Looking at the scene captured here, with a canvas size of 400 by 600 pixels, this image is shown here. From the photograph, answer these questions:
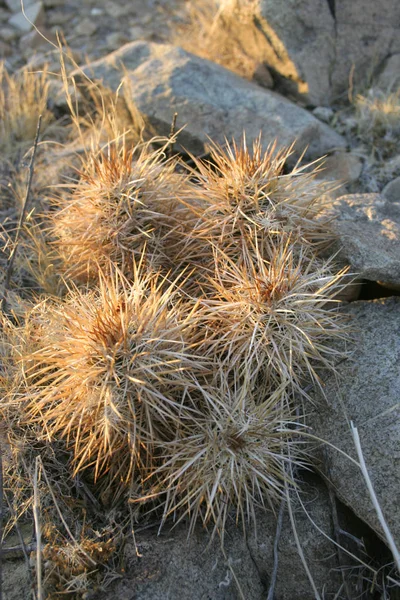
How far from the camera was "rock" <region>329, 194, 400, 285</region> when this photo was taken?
8.30 ft

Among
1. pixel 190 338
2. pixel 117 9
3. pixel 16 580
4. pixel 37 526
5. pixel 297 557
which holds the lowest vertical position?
pixel 16 580

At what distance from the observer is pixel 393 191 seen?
11.6ft

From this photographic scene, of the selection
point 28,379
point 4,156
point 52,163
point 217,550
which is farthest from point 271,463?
point 4,156

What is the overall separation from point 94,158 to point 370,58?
2671 millimetres

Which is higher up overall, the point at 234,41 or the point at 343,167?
the point at 234,41

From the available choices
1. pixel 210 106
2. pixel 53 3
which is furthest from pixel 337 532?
pixel 53 3

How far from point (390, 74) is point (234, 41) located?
1160 mm

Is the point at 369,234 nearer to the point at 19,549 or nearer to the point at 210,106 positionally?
the point at 210,106

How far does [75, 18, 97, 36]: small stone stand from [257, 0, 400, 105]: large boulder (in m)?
2.21

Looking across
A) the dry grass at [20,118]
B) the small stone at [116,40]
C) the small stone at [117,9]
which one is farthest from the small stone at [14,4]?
the dry grass at [20,118]

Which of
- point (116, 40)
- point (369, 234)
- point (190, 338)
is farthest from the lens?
point (116, 40)

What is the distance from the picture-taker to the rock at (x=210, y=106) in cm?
371

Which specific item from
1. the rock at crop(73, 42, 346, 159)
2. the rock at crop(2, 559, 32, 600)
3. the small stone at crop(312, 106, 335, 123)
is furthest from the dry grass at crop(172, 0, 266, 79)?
the rock at crop(2, 559, 32, 600)

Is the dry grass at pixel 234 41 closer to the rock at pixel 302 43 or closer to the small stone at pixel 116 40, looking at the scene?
the rock at pixel 302 43
